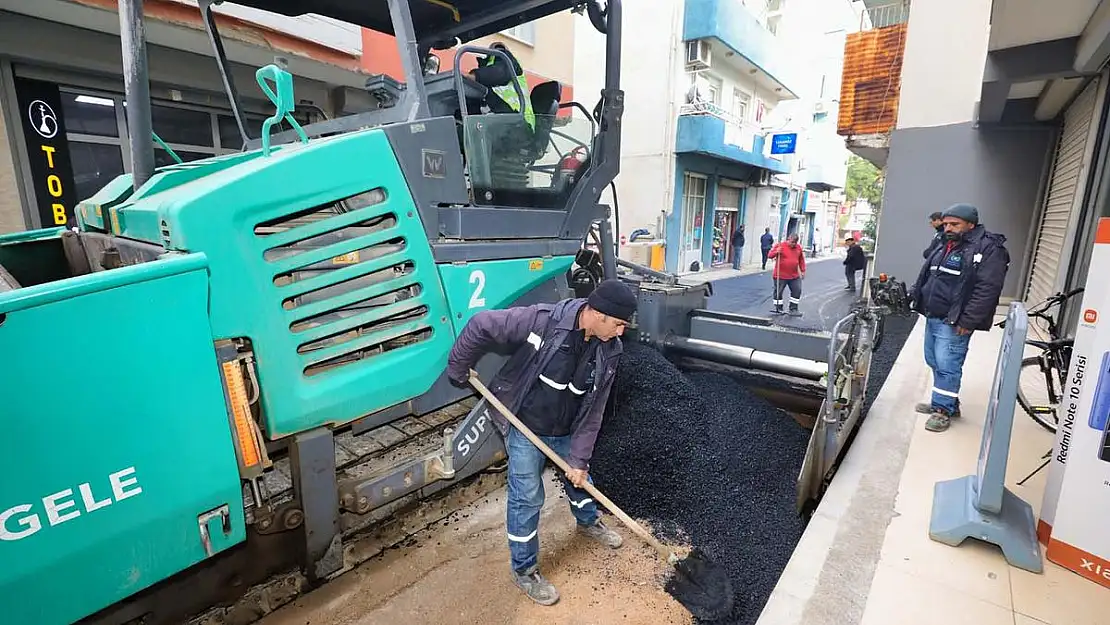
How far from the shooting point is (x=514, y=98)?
109 inches

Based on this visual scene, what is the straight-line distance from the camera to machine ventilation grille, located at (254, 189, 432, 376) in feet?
6.50

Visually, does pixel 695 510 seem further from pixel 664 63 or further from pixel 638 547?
pixel 664 63

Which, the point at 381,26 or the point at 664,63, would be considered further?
the point at 664,63

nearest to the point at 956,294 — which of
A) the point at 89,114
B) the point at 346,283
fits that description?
the point at 346,283

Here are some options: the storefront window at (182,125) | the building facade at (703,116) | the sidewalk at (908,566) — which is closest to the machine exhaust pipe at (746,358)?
the sidewalk at (908,566)

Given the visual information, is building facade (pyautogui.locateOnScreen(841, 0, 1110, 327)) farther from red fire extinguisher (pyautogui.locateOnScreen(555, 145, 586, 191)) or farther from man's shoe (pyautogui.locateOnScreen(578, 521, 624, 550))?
man's shoe (pyautogui.locateOnScreen(578, 521, 624, 550))

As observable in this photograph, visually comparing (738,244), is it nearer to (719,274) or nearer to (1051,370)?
(719,274)

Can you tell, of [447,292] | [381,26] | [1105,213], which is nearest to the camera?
[447,292]

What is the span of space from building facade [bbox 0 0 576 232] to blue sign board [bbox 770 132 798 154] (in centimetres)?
1415

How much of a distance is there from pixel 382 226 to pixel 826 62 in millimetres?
29484

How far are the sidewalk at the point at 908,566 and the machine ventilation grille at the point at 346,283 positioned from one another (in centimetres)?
A: 196

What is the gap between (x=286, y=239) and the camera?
1947 mm

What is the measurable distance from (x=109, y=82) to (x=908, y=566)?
777 cm

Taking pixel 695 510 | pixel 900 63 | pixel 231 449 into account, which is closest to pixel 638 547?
pixel 695 510
